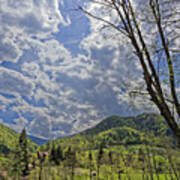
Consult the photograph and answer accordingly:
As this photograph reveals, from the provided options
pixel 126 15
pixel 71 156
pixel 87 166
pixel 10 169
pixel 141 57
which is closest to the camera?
pixel 141 57

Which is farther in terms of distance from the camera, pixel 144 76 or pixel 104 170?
pixel 104 170

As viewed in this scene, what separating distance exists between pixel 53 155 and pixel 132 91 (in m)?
116

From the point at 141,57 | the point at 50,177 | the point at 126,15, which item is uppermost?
the point at 126,15

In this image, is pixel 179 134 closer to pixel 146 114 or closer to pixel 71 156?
pixel 146 114

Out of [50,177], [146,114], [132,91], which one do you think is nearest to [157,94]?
[132,91]

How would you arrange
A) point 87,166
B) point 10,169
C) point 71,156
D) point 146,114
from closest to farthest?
point 146,114
point 10,169
point 71,156
point 87,166

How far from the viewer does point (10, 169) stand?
6219cm

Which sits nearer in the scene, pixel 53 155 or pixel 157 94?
pixel 157 94

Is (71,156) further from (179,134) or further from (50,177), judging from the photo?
(179,134)

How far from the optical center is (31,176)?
8006 centimetres

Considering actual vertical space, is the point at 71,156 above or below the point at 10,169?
above

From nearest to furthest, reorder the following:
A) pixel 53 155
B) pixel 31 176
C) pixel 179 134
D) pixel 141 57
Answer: pixel 179 134
pixel 141 57
pixel 31 176
pixel 53 155

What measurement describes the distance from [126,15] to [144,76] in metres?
1.98

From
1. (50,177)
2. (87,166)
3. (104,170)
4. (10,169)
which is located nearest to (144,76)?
(10,169)
